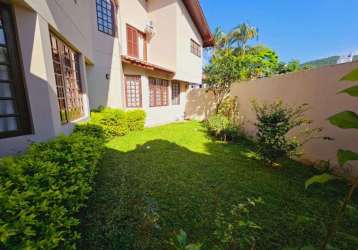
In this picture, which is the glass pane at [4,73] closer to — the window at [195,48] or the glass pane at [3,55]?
the glass pane at [3,55]

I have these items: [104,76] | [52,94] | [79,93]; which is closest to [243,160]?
[52,94]

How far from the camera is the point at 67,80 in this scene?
5133 millimetres

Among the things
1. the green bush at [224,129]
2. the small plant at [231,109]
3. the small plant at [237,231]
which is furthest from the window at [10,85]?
the small plant at [231,109]

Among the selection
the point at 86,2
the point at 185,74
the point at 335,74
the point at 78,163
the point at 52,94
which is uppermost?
the point at 86,2

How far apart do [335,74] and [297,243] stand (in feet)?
13.2

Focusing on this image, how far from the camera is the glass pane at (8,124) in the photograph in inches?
120

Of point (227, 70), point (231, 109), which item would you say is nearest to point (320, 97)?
point (231, 109)

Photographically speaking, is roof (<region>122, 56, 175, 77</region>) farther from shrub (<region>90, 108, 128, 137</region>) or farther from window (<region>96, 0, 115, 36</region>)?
shrub (<region>90, 108, 128, 137</region>)

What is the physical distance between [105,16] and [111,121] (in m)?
5.52

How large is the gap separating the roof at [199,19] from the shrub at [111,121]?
9134 mm

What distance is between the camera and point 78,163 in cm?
260

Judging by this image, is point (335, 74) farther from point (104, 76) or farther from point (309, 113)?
point (104, 76)

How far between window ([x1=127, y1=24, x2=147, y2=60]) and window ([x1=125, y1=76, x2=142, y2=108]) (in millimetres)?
1837

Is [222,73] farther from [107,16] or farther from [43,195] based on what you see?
[43,195]
